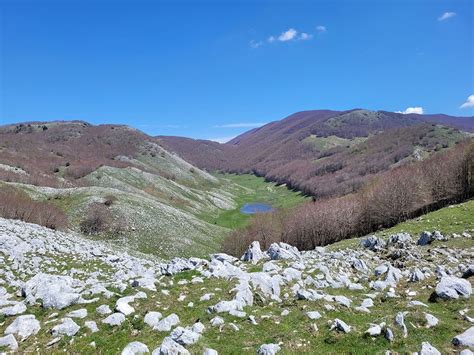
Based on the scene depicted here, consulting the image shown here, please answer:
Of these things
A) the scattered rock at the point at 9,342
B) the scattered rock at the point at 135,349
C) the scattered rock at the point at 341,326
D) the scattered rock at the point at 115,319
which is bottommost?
the scattered rock at the point at 341,326

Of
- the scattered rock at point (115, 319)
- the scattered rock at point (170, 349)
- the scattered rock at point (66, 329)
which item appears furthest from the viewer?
the scattered rock at point (115, 319)

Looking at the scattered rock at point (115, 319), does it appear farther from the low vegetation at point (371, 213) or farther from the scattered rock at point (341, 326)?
the low vegetation at point (371, 213)

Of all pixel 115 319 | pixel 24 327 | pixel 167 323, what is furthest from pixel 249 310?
pixel 24 327

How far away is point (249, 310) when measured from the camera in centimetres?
1521

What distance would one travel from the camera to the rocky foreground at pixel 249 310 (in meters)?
12.3

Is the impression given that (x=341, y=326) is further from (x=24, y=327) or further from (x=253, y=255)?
(x=24, y=327)

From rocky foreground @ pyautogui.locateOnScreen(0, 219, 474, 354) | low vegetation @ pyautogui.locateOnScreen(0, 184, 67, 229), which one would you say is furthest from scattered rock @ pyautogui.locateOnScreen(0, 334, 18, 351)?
low vegetation @ pyautogui.locateOnScreen(0, 184, 67, 229)

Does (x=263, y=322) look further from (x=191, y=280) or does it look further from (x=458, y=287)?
(x=458, y=287)

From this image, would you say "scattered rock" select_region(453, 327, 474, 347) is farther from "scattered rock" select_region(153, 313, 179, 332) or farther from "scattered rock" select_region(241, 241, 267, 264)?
"scattered rock" select_region(241, 241, 267, 264)

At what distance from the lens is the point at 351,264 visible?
23.7 m

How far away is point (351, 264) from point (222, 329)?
13644 mm

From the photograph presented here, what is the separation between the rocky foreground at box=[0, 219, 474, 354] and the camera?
12.3 metres

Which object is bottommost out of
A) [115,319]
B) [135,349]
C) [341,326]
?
[341,326]

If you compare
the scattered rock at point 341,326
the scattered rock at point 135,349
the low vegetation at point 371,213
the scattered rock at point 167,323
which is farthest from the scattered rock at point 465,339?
the low vegetation at point 371,213
